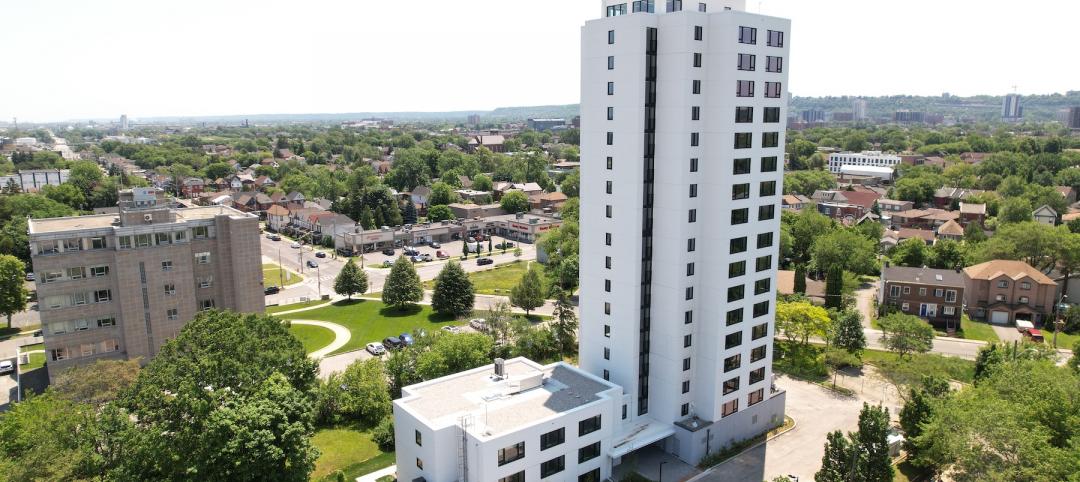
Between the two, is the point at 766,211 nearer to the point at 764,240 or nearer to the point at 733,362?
the point at 764,240

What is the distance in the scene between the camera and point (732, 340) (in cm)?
4366

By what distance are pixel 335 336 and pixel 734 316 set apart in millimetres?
47925

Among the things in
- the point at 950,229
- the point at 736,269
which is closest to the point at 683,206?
the point at 736,269

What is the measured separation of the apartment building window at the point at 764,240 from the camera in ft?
143

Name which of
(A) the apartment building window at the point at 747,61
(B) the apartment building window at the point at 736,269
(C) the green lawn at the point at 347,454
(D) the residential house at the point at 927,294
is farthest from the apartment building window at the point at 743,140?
(D) the residential house at the point at 927,294

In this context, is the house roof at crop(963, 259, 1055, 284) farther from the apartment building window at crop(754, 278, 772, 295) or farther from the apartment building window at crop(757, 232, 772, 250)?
the apartment building window at crop(757, 232, 772, 250)

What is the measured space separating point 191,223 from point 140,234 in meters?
4.21

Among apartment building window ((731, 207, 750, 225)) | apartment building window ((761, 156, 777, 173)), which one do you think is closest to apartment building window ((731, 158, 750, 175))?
apartment building window ((761, 156, 777, 173))

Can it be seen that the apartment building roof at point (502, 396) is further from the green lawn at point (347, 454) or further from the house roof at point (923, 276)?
the house roof at point (923, 276)

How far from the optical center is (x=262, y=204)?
150m

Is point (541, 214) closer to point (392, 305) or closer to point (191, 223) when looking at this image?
point (392, 305)

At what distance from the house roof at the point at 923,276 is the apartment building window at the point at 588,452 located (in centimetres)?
5429

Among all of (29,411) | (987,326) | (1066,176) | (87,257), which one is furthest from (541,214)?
(1066,176)

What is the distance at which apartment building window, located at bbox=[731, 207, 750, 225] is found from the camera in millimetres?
41725
